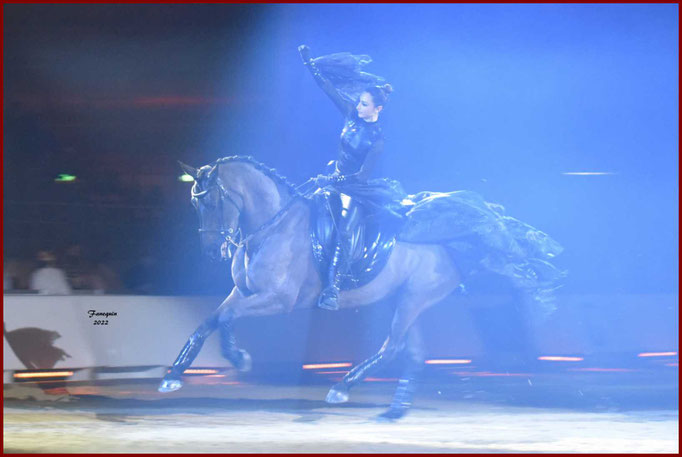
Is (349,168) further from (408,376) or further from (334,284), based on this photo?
(408,376)

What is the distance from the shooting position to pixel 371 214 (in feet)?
25.4

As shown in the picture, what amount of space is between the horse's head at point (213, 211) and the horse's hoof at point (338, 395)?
1.40 m

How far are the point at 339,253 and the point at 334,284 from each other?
0.25 meters

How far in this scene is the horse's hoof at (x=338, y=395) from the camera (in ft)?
25.5

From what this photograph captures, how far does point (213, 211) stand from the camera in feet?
24.8

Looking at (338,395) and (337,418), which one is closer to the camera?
(337,418)

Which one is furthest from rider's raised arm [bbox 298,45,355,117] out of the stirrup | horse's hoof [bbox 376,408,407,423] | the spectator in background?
the spectator in background

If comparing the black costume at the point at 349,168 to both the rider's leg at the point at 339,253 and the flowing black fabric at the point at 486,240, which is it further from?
the flowing black fabric at the point at 486,240

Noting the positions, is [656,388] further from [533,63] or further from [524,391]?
[533,63]

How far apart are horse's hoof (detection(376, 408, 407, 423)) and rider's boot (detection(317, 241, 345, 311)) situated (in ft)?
3.04

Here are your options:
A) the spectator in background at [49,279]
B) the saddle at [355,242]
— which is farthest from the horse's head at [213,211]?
the spectator in background at [49,279]

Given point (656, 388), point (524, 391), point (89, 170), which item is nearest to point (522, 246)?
point (524, 391)

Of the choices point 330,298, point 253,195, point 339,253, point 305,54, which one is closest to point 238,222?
point 253,195

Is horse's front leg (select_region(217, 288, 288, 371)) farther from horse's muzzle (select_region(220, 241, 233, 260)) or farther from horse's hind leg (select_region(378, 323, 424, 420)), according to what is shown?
horse's hind leg (select_region(378, 323, 424, 420))
